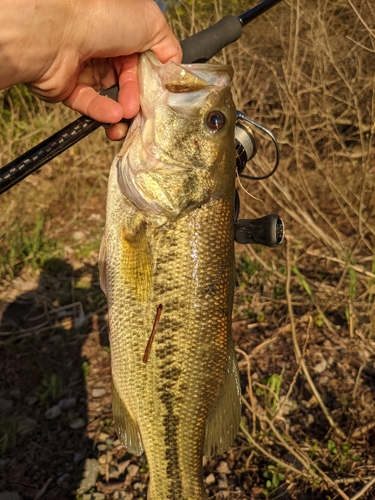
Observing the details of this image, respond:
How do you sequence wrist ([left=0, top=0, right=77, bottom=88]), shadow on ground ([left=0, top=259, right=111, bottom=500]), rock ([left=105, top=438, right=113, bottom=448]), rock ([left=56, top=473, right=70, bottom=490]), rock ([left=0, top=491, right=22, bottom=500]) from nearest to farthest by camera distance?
wrist ([left=0, top=0, right=77, bottom=88]), rock ([left=0, top=491, right=22, bottom=500]), rock ([left=56, top=473, right=70, bottom=490]), shadow on ground ([left=0, top=259, right=111, bottom=500]), rock ([left=105, top=438, right=113, bottom=448])

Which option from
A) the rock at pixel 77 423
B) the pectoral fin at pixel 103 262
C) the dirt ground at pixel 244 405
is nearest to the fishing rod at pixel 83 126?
the pectoral fin at pixel 103 262

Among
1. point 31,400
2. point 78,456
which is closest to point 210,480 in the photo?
point 78,456

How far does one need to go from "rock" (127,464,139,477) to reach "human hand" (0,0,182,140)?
8.26 ft

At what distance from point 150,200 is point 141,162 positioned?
17 cm

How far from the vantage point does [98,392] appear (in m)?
4.18

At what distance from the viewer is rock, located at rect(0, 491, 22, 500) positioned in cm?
331

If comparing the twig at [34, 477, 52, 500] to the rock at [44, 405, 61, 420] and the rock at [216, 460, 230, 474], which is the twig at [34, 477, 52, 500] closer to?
the rock at [44, 405, 61, 420]

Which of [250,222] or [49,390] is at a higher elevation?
[250,222]

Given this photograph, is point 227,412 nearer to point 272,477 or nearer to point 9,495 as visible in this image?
point 272,477

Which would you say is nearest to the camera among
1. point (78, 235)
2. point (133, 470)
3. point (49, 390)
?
point (133, 470)

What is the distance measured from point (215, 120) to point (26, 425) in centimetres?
Answer: 305

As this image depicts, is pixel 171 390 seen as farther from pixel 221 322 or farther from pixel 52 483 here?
pixel 52 483

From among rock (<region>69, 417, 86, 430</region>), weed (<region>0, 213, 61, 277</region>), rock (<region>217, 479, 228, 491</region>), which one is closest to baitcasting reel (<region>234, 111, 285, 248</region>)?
rock (<region>217, 479, 228, 491</region>)

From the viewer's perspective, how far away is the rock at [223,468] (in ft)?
11.6
